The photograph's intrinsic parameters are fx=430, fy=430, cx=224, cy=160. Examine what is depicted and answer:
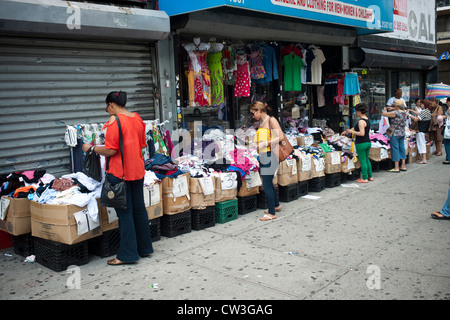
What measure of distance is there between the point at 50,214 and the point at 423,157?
1079 centimetres

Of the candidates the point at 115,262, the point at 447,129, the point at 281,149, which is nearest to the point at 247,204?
the point at 281,149

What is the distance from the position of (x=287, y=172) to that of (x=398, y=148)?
14.8 ft

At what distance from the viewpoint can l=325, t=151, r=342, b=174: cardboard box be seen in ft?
30.4

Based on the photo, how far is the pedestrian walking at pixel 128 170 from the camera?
4938 millimetres

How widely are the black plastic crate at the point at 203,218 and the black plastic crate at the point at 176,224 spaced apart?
126 millimetres

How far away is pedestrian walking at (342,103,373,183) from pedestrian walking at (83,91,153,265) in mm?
5654

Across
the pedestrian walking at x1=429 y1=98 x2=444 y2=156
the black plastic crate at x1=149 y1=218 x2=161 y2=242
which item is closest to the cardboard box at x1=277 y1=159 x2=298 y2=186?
the black plastic crate at x1=149 y1=218 x2=161 y2=242

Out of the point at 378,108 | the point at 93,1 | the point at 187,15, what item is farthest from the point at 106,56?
the point at 378,108

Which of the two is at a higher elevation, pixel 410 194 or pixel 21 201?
pixel 21 201

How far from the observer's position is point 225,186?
22.6 ft

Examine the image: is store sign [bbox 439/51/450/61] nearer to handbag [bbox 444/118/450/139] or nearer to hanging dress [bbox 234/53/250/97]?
handbag [bbox 444/118/450/139]

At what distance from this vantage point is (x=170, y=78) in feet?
27.2

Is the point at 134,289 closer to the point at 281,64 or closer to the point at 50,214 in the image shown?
the point at 50,214

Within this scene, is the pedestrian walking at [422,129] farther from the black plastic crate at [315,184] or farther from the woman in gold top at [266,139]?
the woman in gold top at [266,139]
